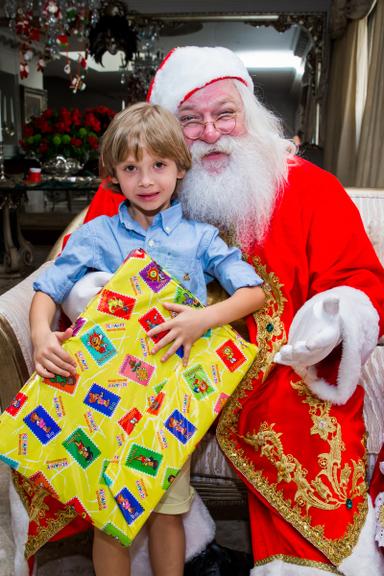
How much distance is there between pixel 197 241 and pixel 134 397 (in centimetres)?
48

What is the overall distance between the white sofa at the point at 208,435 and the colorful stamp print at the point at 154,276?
42cm

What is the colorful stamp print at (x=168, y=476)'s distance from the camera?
4.34ft

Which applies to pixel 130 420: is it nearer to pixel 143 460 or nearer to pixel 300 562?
pixel 143 460

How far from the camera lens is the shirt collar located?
5.28 ft

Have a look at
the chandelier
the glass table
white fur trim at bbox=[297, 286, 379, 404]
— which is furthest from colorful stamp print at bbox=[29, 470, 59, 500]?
the chandelier

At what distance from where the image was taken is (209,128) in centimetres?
170

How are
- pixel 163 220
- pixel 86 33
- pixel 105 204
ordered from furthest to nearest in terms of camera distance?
pixel 86 33, pixel 105 204, pixel 163 220

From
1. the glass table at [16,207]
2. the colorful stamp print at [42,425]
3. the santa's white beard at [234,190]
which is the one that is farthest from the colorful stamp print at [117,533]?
the glass table at [16,207]

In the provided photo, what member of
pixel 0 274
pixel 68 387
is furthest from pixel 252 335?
pixel 0 274

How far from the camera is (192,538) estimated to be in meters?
1.59

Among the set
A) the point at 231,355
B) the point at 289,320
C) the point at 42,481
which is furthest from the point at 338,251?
the point at 42,481

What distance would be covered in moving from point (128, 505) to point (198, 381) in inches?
12.7

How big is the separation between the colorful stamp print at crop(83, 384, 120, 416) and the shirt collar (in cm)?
48

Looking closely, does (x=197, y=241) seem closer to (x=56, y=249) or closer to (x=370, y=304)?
(x=370, y=304)
